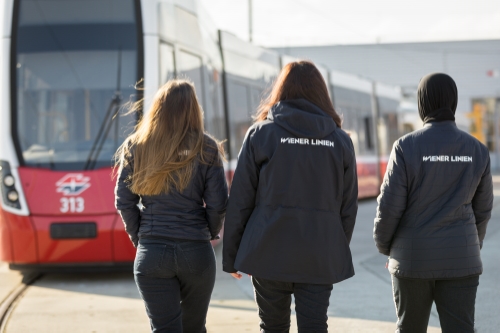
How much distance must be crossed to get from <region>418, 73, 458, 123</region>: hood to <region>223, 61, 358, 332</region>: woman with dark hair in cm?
56

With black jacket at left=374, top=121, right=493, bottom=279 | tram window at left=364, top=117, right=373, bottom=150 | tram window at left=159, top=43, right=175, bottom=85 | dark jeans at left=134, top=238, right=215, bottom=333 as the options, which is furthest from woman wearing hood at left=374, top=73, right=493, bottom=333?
tram window at left=364, top=117, right=373, bottom=150

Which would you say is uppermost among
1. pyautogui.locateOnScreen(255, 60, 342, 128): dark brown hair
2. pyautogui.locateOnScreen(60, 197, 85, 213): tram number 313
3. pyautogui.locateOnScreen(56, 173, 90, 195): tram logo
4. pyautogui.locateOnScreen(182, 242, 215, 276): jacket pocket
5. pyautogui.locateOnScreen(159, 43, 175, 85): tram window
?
pyautogui.locateOnScreen(159, 43, 175, 85): tram window

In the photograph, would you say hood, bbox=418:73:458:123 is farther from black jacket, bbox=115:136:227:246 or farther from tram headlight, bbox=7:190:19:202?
tram headlight, bbox=7:190:19:202

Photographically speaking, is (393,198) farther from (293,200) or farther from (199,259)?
(199,259)

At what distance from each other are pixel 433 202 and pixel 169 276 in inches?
52.9

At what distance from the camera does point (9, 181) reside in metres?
8.16

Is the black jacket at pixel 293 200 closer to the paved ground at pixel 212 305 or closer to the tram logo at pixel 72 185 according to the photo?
the paved ground at pixel 212 305

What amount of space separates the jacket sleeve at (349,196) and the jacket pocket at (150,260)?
0.88m

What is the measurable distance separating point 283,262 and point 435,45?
1546 inches

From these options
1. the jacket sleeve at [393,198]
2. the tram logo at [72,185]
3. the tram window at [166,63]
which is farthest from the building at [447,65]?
the jacket sleeve at [393,198]

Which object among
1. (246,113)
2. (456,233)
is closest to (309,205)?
(456,233)

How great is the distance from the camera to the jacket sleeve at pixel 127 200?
4.06m

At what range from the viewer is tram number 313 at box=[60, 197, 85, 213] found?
316 inches

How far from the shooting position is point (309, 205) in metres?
3.74
